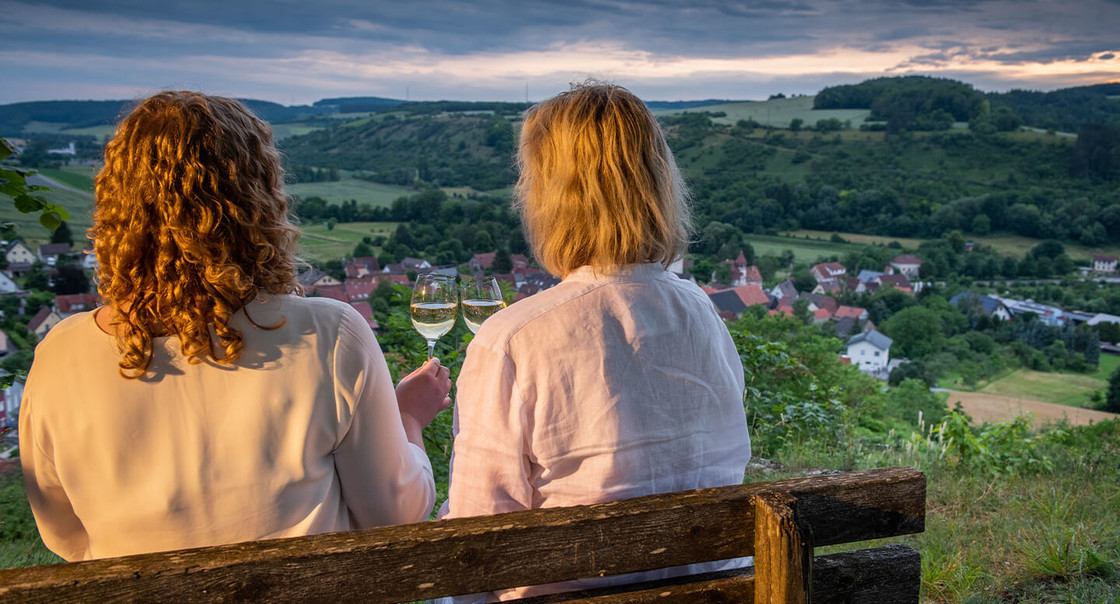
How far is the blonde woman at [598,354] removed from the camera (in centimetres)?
113

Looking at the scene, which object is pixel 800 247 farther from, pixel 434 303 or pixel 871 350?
pixel 434 303

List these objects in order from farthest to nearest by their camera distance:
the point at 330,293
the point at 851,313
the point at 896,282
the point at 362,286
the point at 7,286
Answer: the point at 896,282 < the point at 851,313 < the point at 362,286 < the point at 7,286 < the point at 330,293

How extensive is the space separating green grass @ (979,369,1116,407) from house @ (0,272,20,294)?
30.6ft

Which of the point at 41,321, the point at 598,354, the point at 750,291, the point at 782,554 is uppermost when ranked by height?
the point at 598,354

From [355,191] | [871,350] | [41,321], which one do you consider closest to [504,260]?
[41,321]

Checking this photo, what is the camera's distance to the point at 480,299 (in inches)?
64.9

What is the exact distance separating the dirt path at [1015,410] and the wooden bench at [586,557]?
509cm

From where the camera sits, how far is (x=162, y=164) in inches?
42.4

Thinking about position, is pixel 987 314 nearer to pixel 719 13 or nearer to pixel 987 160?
pixel 719 13

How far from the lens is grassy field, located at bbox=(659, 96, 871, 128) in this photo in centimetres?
2722

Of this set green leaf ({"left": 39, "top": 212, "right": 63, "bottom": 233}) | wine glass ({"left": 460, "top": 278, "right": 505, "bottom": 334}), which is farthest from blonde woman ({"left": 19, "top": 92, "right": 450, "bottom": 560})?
green leaf ({"left": 39, "top": 212, "right": 63, "bottom": 233})

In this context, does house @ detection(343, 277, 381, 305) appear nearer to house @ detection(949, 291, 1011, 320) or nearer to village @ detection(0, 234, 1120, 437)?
village @ detection(0, 234, 1120, 437)

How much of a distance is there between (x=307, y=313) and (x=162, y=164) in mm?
290

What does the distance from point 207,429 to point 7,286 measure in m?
4.19
